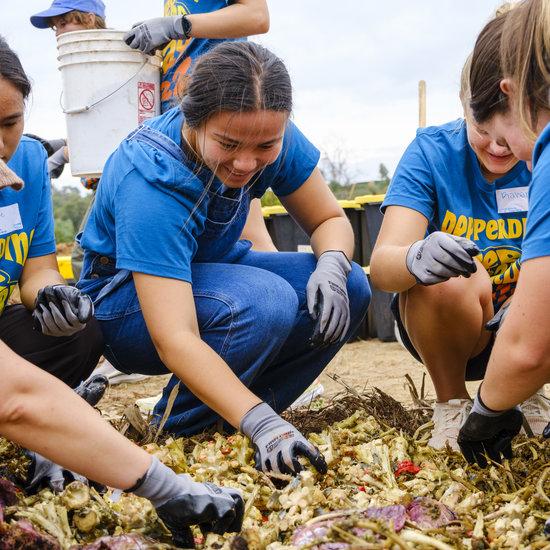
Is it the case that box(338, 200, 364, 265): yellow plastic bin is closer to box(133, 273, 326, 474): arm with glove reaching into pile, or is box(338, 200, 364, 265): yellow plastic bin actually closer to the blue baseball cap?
the blue baseball cap

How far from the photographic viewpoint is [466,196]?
236 cm

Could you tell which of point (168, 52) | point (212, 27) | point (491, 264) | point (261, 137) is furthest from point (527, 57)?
point (168, 52)

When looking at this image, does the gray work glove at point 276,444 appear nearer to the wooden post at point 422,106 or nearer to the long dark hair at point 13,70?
the long dark hair at point 13,70

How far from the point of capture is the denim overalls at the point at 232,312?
91.4 inches

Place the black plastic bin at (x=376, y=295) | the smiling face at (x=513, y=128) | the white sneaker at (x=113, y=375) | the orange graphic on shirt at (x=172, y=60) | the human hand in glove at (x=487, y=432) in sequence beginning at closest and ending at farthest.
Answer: the smiling face at (x=513, y=128), the human hand in glove at (x=487, y=432), the orange graphic on shirt at (x=172, y=60), the white sneaker at (x=113, y=375), the black plastic bin at (x=376, y=295)

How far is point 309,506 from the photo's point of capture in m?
1.70

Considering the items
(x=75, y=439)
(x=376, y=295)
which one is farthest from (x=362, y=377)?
(x=75, y=439)

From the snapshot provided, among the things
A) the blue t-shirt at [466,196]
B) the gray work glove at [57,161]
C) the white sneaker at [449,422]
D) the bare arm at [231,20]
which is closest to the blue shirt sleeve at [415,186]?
the blue t-shirt at [466,196]

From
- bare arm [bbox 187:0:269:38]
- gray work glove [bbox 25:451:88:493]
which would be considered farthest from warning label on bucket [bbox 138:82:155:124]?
gray work glove [bbox 25:451:88:493]

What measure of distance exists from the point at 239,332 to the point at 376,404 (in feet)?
1.80

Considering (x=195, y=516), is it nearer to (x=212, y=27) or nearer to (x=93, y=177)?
(x=212, y=27)

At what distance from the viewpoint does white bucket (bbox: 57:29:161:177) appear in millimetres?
3357

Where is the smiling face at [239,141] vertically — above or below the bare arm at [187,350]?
above

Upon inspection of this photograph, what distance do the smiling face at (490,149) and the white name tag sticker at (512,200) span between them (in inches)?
2.2
